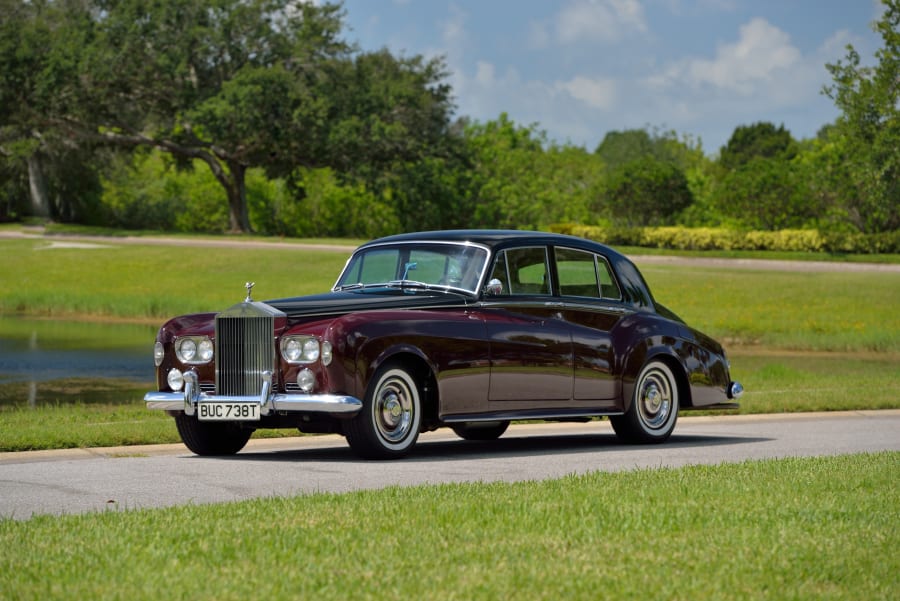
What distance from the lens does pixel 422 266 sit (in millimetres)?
11656

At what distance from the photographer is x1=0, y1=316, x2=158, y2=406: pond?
19781 millimetres

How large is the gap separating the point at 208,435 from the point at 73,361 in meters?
14.3

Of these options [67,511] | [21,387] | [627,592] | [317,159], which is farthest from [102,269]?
[627,592]

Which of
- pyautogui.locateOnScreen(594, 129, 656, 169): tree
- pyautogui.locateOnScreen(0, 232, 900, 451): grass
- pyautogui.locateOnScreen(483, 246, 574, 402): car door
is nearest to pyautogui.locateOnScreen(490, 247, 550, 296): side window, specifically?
pyautogui.locateOnScreen(483, 246, 574, 402): car door

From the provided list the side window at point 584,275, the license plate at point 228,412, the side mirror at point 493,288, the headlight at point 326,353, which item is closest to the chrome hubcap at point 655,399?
the side window at point 584,275

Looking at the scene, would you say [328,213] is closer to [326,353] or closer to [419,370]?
[419,370]

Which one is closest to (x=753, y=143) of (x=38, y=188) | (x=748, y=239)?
(x=748, y=239)

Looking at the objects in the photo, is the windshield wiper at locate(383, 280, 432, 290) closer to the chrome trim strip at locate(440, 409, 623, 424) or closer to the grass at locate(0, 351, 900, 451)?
the chrome trim strip at locate(440, 409, 623, 424)

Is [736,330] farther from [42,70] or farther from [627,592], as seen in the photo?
[42,70]

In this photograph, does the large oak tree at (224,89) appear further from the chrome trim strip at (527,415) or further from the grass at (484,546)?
the grass at (484,546)

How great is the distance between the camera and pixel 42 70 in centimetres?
5959

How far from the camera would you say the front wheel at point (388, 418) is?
10320 mm

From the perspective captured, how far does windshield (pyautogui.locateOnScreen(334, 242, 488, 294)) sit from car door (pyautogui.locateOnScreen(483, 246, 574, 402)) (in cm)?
22

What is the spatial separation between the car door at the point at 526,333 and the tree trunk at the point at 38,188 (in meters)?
57.5
